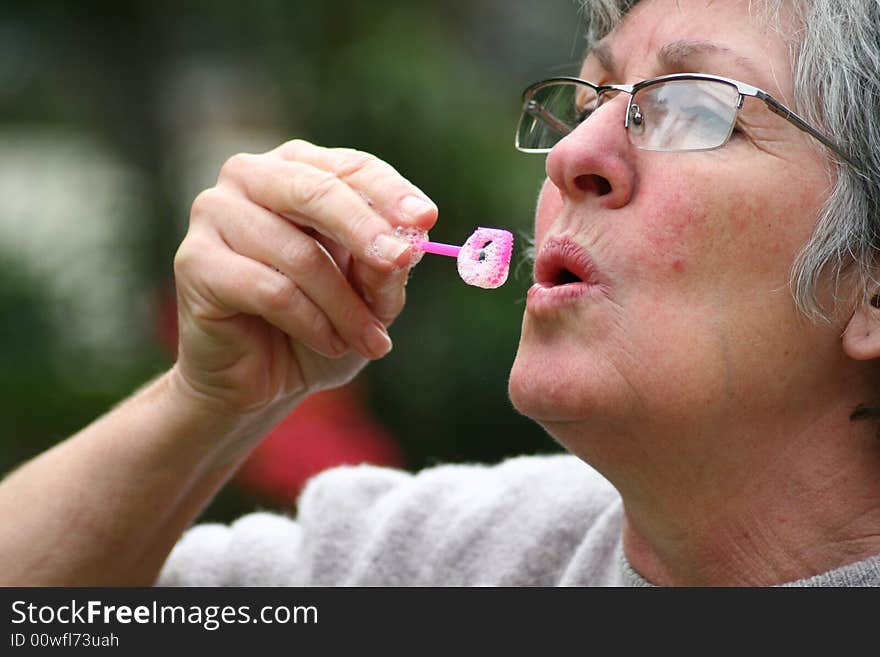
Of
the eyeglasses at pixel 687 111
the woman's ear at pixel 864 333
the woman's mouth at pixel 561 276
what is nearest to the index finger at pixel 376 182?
the woman's mouth at pixel 561 276

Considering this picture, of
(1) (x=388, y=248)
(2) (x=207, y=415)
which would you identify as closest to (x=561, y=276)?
(1) (x=388, y=248)

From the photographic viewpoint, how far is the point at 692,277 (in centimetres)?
168

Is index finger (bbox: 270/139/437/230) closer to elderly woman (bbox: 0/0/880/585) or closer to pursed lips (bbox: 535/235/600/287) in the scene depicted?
elderly woman (bbox: 0/0/880/585)

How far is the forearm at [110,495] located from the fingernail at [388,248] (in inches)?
21.7

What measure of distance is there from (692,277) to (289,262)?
2.08 ft

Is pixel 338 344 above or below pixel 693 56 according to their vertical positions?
below

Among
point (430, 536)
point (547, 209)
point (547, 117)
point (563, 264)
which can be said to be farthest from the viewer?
point (430, 536)

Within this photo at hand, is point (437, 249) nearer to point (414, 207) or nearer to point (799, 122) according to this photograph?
point (414, 207)

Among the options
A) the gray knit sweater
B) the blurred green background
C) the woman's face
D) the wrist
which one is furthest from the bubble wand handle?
the blurred green background

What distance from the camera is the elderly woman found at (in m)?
1.68

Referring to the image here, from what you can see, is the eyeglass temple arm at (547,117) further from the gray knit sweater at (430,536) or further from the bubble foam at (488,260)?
the gray knit sweater at (430,536)

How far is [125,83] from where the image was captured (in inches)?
232

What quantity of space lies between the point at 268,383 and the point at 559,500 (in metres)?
0.63
